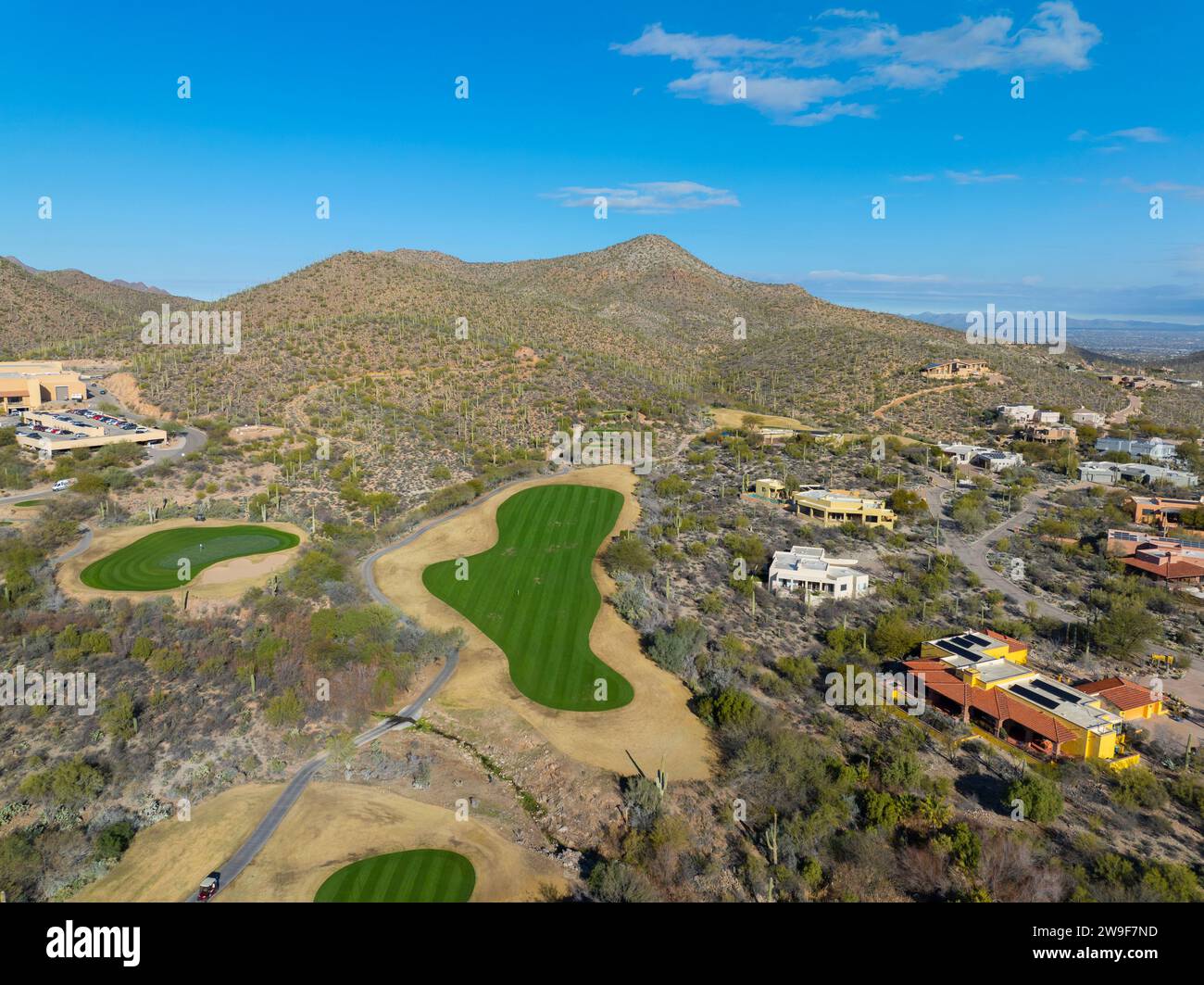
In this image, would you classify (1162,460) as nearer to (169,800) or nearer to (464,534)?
(464,534)

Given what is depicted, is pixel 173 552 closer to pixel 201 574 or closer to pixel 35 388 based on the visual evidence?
pixel 201 574

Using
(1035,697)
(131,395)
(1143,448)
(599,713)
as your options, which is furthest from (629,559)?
(131,395)

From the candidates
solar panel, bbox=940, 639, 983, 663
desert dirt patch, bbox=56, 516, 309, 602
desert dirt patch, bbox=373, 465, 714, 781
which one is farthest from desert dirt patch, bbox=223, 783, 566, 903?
solar panel, bbox=940, 639, 983, 663

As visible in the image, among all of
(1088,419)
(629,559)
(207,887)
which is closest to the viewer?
(207,887)

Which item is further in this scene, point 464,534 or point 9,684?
point 464,534
